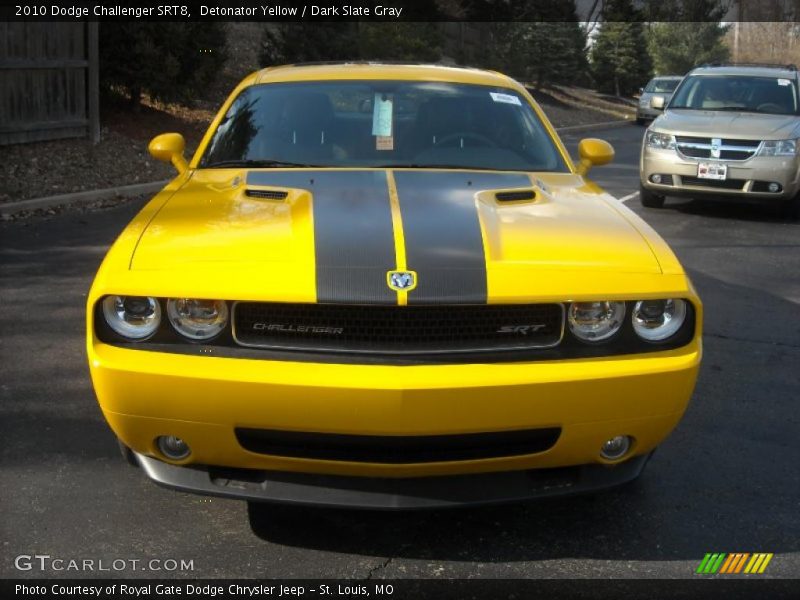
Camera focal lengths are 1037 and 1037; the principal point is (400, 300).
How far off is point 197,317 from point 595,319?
126 centimetres

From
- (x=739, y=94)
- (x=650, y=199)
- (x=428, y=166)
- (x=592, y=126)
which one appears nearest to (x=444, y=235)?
(x=428, y=166)

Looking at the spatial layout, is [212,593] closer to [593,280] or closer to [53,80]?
[593,280]

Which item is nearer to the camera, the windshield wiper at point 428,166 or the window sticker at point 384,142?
the windshield wiper at point 428,166

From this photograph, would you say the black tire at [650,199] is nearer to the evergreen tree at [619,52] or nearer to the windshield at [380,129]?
the windshield at [380,129]

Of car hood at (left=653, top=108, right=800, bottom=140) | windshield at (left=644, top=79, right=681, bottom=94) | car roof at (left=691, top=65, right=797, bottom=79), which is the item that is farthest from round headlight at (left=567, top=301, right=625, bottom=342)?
windshield at (left=644, top=79, right=681, bottom=94)

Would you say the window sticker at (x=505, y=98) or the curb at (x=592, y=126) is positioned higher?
the window sticker at (x=505, y=98)

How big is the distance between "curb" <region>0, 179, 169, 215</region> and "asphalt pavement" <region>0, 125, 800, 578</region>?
190 inches

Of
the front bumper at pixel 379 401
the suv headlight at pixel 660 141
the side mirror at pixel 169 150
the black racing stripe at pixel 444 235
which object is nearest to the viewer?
the front bumper at pixel 379 401

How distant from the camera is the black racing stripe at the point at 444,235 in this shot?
314cm

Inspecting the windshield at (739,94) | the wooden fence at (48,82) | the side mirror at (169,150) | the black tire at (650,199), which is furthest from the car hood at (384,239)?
Answer: the wooden fence at (48,82)

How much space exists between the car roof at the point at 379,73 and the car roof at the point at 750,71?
7.70 meters

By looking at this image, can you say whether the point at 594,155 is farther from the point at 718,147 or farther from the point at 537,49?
the point at 537,49

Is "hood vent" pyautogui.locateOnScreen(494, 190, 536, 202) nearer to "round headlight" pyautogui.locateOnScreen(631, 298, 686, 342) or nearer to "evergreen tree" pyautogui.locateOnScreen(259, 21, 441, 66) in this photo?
"round headlight" pyautogui.locateOnScreen(631, 298, 686, 342)

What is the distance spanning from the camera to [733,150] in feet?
36.2
